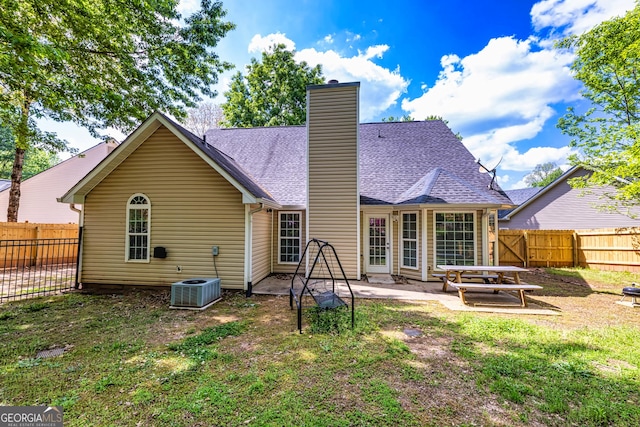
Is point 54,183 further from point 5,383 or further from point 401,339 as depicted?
point 401,339

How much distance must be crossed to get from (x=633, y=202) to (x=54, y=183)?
3204cm

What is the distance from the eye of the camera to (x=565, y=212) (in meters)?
14.7

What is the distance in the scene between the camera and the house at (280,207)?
711 centimetres

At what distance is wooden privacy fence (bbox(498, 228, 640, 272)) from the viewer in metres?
9.82

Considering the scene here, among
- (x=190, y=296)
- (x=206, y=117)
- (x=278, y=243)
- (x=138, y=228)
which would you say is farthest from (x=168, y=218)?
(x=206, y=117)

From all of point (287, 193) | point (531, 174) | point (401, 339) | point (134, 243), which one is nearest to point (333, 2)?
point (287, 193)

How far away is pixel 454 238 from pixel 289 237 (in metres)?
5.84

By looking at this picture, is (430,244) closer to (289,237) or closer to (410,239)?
(410,239)

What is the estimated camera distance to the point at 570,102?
502 inches

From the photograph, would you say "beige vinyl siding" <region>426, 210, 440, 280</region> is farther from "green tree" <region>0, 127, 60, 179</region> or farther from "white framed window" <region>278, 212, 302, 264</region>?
"green tree" <region>0, 127, 60, 179</region>

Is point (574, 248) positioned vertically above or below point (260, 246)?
below

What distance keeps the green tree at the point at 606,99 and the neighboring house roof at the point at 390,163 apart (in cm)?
599

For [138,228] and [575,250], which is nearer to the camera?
[138,228]

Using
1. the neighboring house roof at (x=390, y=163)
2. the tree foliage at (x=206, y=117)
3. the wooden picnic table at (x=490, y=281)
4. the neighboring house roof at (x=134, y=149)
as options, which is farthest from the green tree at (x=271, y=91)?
the wooden picnic table at (x=490, y=281)
